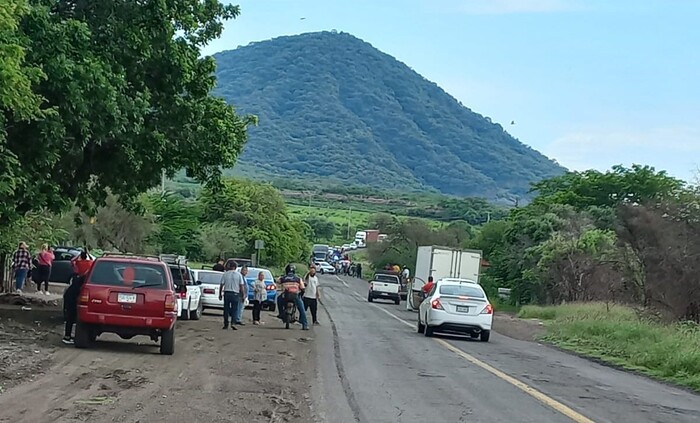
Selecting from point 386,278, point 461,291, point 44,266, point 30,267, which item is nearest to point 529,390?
point 461,291

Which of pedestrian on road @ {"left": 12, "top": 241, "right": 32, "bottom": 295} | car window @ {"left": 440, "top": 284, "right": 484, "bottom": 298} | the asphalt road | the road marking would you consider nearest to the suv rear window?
the asphalt road

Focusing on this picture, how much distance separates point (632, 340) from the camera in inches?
968

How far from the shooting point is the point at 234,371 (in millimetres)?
16156

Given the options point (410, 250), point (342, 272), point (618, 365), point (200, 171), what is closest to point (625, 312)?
point (618, 365)

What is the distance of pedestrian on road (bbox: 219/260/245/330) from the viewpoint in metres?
25.6

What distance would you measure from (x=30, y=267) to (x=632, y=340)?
19735 millimetres

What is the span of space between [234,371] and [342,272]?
11484 centimetres

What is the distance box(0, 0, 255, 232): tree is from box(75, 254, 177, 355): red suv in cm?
218

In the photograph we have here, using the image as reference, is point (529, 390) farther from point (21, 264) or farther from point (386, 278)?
point (386, 278)

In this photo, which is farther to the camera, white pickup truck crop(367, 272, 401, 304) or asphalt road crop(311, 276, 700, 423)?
white pickup truck crop(367, 272, 401, 304)

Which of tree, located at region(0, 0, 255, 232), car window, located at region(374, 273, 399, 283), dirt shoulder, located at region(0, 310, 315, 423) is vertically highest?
tree, located at region(0, 0, 255, 232)

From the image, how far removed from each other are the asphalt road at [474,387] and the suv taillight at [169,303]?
109 inches

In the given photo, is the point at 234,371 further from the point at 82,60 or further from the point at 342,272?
the point at 342,272

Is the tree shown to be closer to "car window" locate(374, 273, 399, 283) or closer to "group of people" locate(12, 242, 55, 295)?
"group of people" locate(12, 242, 55, 295)
